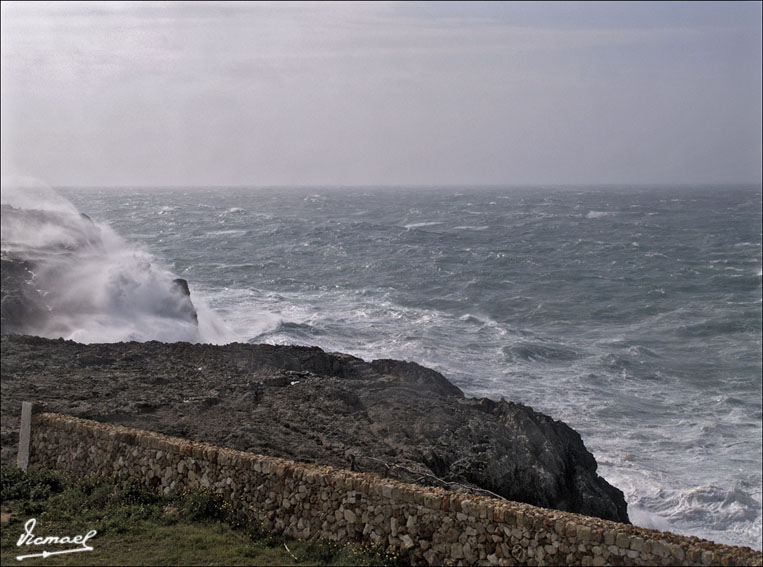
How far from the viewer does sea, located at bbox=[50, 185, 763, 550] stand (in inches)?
720

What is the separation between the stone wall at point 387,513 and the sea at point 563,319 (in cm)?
872

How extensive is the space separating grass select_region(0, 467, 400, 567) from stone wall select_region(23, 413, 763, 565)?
18cm

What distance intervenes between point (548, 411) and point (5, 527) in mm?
15216

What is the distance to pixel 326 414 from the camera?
12.8 metres

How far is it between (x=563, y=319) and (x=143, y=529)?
28.6 m

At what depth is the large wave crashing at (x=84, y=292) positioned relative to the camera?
2095 centimetres

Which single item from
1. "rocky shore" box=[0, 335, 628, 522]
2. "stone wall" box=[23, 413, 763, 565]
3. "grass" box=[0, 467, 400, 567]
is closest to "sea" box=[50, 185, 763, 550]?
"rocky shore" box=[0, 335, 628, 522]

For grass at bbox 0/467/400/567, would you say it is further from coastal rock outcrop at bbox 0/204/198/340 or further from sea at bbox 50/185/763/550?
coastal rock outcrop at bbox 0/204/198/340
